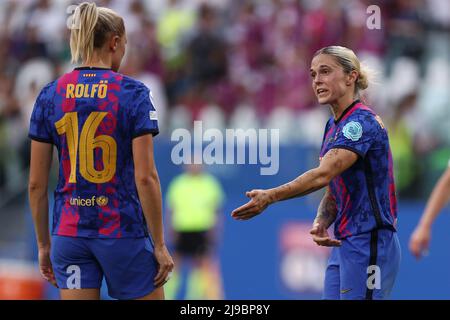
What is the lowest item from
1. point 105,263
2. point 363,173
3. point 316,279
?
point 316,279

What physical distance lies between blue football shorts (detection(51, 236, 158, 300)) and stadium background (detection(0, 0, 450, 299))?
7.12m

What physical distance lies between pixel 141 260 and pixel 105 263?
20 cm

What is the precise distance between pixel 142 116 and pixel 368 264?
1.56 m

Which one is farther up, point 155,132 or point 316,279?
point 155,132

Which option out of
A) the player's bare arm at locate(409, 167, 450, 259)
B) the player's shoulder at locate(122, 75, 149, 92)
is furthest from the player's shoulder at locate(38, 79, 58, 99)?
the player's bare arm at locate(409, 167, 450, 259)

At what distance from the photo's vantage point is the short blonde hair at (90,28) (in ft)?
18.5

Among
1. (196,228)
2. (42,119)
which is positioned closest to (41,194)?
(42,119)

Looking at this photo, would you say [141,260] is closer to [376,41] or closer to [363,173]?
[363,173]

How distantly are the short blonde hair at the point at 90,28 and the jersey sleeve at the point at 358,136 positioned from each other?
4.55ft

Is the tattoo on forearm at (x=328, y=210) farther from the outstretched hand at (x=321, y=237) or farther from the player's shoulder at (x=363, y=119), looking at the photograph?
the player's shoulder at (x=363, y=119)
